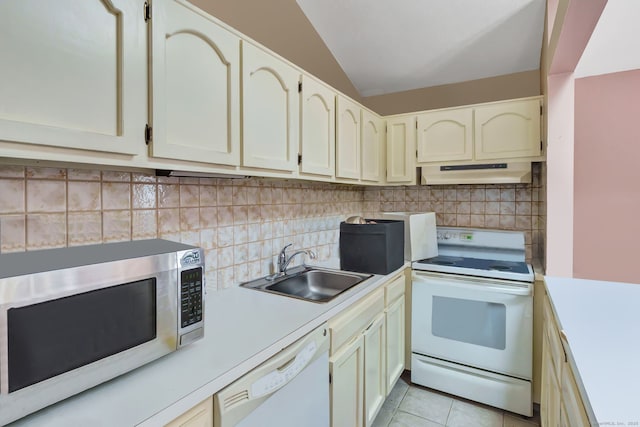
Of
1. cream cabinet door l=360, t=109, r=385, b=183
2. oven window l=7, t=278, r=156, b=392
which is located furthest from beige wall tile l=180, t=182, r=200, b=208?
cream cabinet door l=360, t=109, r=385, b=183

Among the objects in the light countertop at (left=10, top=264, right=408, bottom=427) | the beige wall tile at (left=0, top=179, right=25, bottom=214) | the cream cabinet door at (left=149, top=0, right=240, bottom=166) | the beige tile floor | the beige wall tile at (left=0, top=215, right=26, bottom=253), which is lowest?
the beige tile floor

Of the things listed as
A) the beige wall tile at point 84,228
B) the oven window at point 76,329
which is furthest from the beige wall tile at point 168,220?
the oven window at point 76,329

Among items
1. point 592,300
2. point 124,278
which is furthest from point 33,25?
point 592,300

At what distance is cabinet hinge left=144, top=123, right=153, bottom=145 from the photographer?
959 mm

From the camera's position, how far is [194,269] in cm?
93

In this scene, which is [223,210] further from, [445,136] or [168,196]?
[445,136]

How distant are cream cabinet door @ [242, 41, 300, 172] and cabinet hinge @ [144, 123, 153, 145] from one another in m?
0.38

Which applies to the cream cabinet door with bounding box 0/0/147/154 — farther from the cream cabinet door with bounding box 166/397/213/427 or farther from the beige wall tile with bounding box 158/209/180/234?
the cream cabinet door with bounding box 166/397/213/427

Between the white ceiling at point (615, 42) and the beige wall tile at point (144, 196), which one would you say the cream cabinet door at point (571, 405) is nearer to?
the beige wall tile at point (144, 196)

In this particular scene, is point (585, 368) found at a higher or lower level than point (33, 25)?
lower

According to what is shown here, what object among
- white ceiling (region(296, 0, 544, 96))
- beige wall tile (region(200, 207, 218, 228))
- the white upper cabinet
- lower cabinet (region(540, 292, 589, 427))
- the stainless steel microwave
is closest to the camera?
the stainless steel microwave

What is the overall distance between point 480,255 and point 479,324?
0.58 m

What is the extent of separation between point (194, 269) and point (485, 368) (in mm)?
1998

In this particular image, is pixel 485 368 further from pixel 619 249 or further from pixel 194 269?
pixel 194 269
